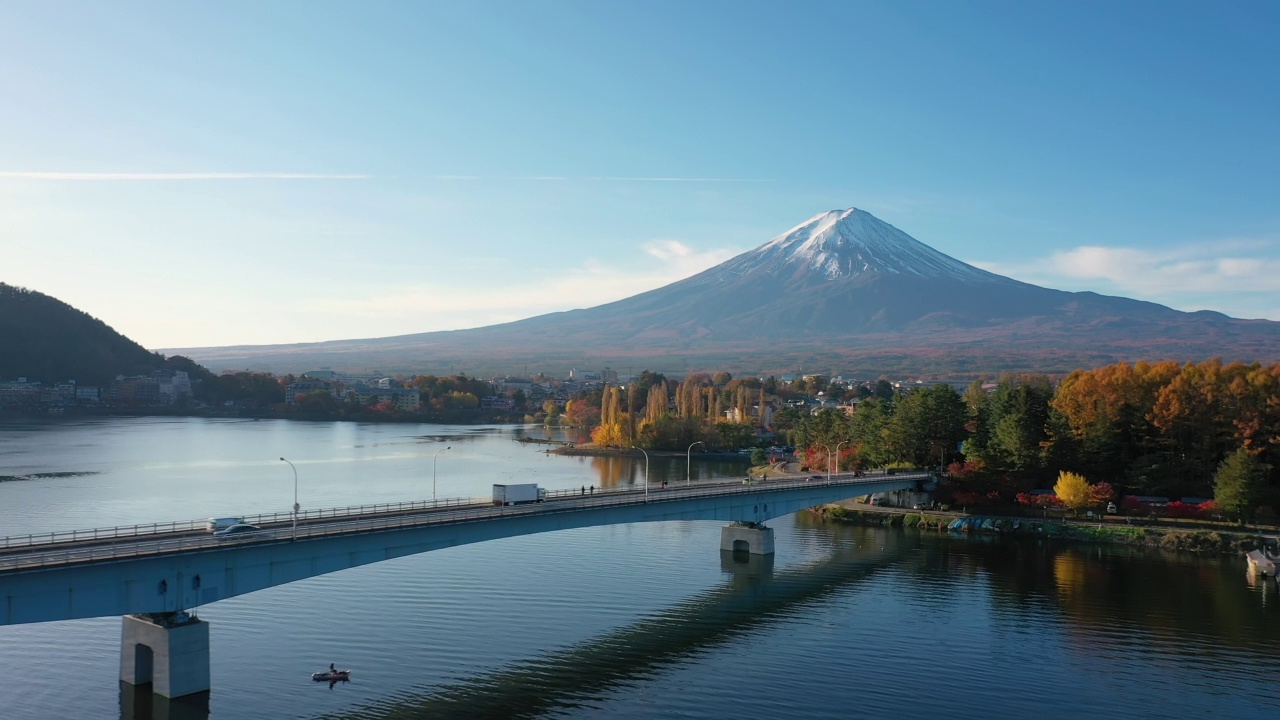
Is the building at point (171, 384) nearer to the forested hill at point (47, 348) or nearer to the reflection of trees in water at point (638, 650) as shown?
the forested hill at point (47, 348)

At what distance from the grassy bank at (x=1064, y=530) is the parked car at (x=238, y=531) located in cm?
4269

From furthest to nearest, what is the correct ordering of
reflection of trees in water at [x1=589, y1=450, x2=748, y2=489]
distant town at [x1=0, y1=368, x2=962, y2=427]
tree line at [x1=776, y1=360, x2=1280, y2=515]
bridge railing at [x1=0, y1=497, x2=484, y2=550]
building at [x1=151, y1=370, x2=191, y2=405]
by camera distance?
building at [x1=151, y1=370, x2=191, y2=405], distant town at [x1=0, y1=368, x2=962, y2=427], reflection of trees in water at [x1=589, y1=450, x2=748, y2=489], tree line at [x1=776, y1=360, x2=1280, y2=515], bridge railing at [x1=0, y1=497, x2=484, y2=550]

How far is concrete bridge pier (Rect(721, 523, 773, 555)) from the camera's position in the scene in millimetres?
51312

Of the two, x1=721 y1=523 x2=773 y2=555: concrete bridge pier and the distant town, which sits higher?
the distant town

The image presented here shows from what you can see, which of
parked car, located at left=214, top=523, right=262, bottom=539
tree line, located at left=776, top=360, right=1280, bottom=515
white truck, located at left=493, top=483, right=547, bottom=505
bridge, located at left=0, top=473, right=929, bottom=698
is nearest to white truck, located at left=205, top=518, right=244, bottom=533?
parked car, located at left=214, top=523, right=262, bottom=539

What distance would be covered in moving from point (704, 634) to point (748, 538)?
16.4 meters

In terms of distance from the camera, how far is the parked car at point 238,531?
3005 cm

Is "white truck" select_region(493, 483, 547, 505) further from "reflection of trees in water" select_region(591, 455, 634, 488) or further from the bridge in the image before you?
"reflection of trees in water" select_region(591, 455, 634, 488)

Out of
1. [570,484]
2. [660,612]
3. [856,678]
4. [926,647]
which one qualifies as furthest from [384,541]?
[570,484]

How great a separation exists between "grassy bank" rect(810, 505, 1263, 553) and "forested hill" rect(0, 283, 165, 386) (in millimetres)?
166173

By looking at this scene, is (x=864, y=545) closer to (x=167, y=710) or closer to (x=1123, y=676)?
(x=1123, y=676)

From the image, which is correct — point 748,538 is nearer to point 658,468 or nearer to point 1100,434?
point 1100,434

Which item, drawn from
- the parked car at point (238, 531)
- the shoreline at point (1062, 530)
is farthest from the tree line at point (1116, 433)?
the parked car at point (238, 531)

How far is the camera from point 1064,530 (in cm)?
5862
